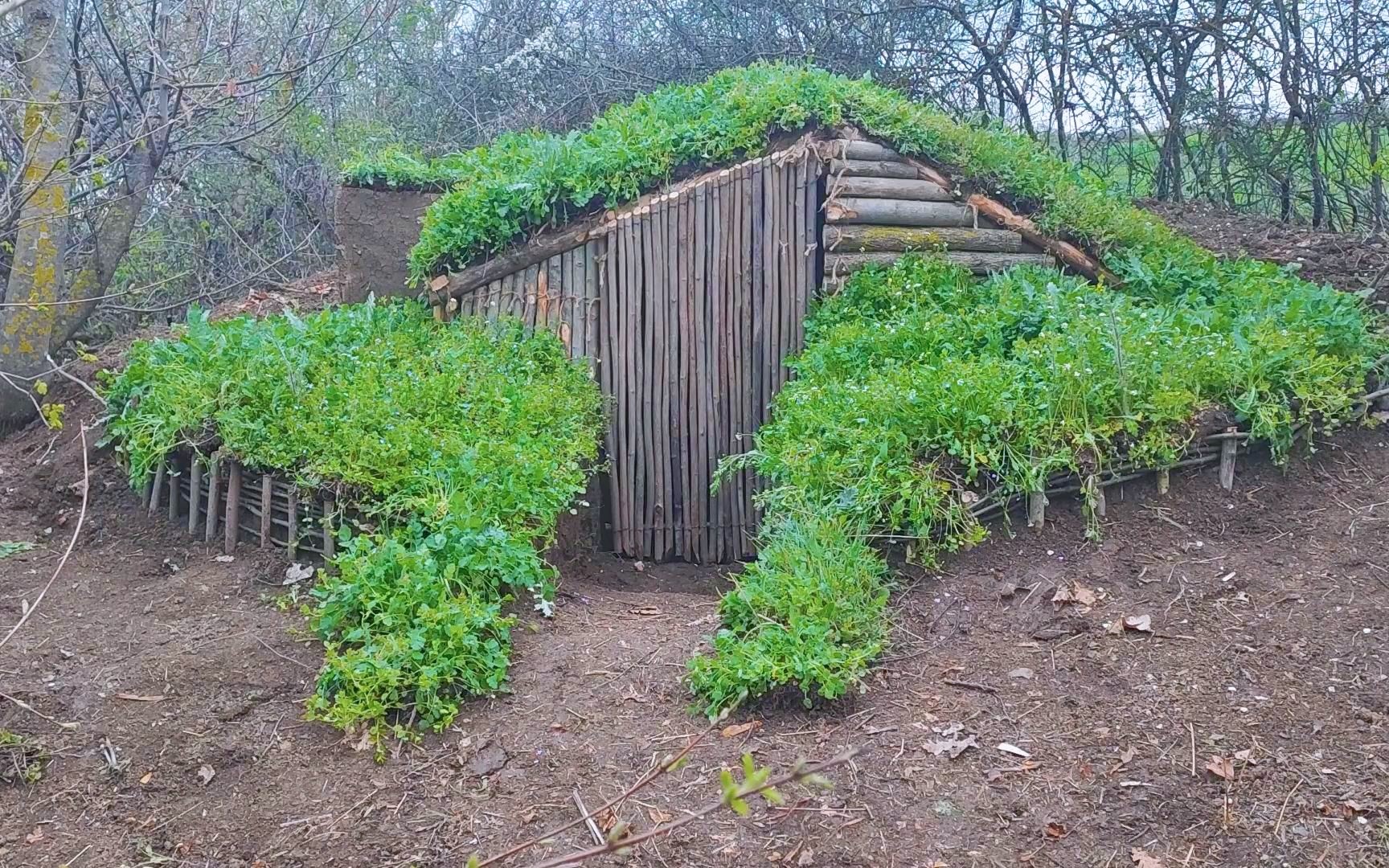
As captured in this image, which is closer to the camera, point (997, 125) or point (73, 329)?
point (73, 329)

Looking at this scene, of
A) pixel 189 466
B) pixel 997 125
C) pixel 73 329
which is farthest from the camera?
pixel 997 125

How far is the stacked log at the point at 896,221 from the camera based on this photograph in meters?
6.64

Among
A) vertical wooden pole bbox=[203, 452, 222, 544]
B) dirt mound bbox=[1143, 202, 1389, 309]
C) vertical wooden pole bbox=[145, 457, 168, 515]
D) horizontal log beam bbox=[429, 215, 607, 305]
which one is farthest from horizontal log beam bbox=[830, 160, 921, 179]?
vertical wooden pole bbox=[145, 457, 168, 515]

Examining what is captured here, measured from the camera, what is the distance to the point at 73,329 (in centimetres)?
680

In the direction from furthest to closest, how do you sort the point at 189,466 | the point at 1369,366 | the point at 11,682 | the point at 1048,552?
the point at 189,466 → the point at 1369,366 → the point at 1048,552 → the point at 11,682

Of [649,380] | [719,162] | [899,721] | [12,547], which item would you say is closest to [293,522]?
[12,547]

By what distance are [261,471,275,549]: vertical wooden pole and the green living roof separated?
2.21 meters

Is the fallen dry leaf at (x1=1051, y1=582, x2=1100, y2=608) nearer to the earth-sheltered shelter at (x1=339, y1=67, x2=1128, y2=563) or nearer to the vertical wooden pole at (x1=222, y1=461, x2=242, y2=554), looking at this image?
the earth-sheltered shelter at (x1=339, y1=67, x2=1128, y2=563)

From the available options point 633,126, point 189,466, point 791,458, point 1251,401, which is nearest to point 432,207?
point 633,126

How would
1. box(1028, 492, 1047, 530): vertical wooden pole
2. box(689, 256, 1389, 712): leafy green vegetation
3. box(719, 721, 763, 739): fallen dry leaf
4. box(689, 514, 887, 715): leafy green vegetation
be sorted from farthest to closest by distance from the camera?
box(1028, 492, 1047, 530): vertical wooden pole, box(689, 256, 1389, 712): leafy green vegetation, box(689, 514, 887, 715): leafy green vegetation, box(719, 721, 763, 739): fallen dry leaf

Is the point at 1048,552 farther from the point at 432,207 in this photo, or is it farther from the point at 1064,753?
the point at 432,207

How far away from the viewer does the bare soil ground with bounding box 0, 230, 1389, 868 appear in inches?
125

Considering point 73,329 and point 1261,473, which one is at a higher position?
point 73,329

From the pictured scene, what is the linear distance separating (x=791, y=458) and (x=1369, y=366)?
2640 mm
